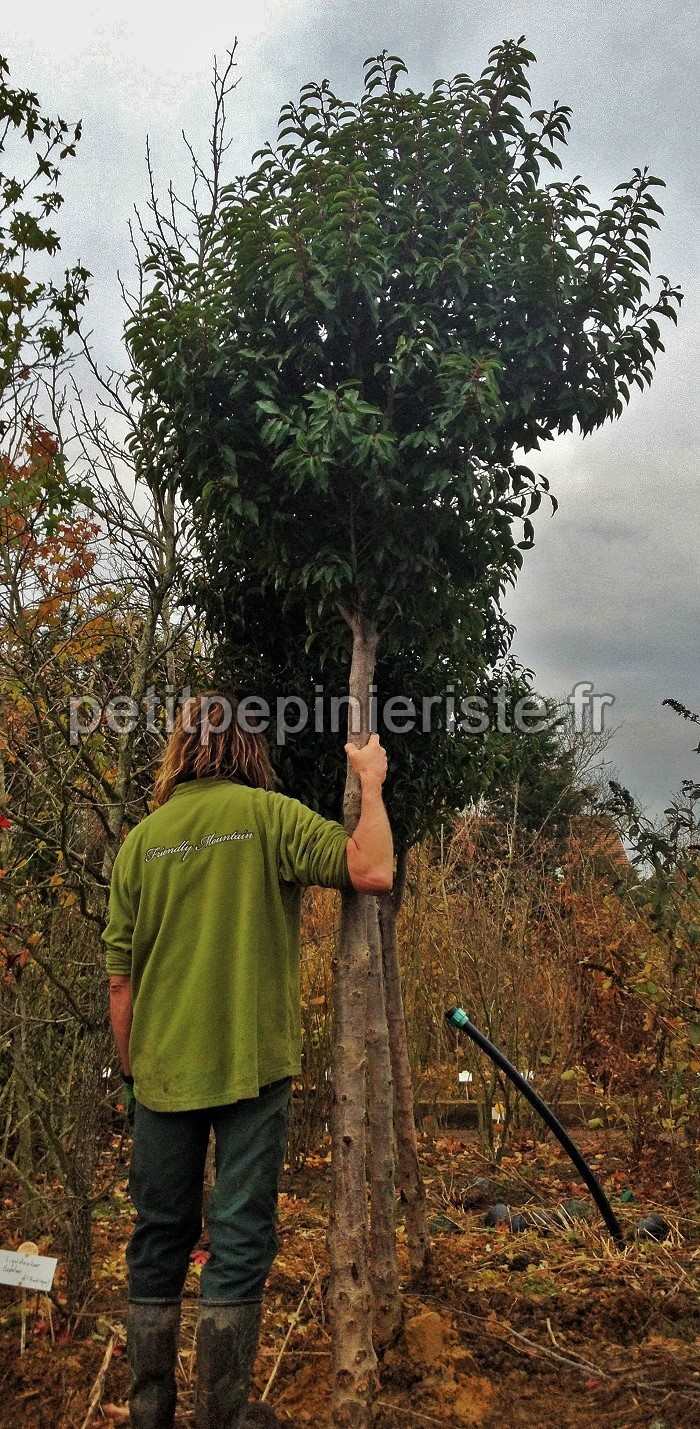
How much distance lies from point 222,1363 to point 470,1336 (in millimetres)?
1714

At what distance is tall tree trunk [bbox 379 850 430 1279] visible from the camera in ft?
15.2

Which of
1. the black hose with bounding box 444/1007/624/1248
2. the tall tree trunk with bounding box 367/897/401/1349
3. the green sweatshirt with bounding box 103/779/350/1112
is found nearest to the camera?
the green sweatshirt with bounding box 103/779/350/1112

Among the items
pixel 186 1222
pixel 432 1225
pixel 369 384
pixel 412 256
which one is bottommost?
pixel 432 1225

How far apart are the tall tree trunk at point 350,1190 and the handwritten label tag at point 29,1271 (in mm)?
860

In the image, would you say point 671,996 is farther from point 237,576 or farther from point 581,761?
point 581,761

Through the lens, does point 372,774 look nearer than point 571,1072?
Yes

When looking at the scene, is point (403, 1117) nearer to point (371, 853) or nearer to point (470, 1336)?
point (470, 1336)

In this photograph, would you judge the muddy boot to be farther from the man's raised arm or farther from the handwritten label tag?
the man's raised arm

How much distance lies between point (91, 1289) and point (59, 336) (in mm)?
5325

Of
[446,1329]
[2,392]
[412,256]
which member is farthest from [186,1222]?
[2,392]

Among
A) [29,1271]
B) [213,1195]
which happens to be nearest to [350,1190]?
Result: [213,1195]

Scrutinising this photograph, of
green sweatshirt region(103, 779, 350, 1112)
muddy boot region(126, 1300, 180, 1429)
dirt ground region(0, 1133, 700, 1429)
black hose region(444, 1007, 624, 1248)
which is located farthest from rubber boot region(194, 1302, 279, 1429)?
black hose region(444, 1007, 624, 1248)

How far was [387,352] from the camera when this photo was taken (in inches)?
155

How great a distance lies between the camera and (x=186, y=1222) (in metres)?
2.97
